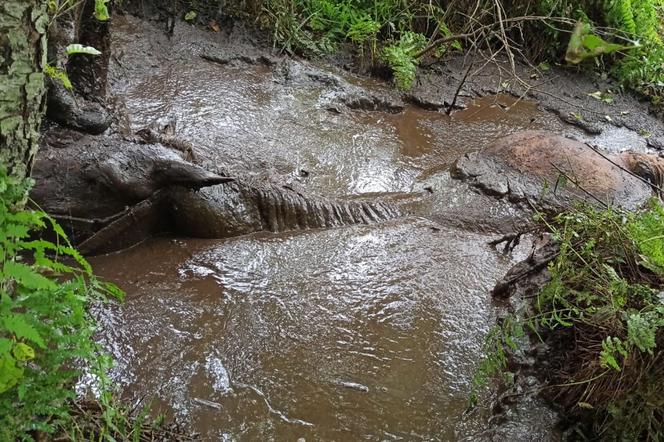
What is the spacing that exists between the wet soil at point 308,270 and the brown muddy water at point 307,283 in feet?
0.04

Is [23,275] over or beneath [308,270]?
over

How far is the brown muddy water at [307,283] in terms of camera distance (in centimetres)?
294

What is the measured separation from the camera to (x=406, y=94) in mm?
6867

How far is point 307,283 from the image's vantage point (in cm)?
391

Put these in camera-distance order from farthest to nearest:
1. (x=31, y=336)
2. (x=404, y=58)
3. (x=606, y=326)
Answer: (x=404, y=58) → (x=606, y=326) → (x=31, y=336)

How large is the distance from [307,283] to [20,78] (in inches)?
95.1

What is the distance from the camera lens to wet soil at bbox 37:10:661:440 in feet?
9.69

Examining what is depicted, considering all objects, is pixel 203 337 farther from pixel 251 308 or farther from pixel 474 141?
pixel 474 141

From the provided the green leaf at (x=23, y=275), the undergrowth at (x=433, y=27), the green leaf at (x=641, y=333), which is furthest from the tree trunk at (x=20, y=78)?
the undergrowth at (x=433, y=27)

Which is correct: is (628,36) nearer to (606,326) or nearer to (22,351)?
(606,326)

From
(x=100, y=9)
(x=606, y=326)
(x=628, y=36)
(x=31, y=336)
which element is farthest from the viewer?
(x=628, y=36)

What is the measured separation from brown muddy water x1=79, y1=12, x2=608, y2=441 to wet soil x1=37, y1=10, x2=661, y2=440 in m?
0.01

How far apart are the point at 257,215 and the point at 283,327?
124 centimetres

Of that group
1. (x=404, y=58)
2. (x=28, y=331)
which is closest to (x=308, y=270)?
(x=28, y=331)
